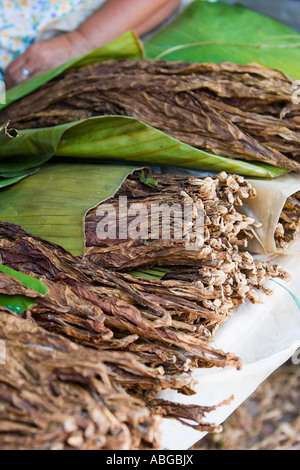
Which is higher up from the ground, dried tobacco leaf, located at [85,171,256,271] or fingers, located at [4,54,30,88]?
fingers, located at [4,54,30,88]

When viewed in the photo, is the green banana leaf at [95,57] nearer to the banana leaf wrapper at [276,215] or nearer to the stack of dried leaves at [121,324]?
the stack of dried leaves at [121,324]

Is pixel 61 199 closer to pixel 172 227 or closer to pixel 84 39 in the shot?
pixel 172 227

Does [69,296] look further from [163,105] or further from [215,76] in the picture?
[215,76]

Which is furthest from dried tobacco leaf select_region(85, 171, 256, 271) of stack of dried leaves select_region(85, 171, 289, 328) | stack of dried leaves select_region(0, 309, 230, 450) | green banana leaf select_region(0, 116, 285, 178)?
stack of dried leaves select_region(0, 309, 230, 450)

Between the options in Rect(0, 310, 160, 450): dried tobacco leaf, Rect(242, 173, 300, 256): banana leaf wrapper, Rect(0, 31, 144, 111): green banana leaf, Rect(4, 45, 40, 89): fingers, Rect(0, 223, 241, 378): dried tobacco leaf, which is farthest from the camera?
Rect(4, 45, 40, 89): fingers

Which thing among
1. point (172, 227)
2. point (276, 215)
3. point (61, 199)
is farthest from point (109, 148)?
point (276, 215)

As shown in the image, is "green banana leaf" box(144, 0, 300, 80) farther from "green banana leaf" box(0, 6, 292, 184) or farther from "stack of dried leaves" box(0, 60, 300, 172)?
"green banana leaf" box(0, 6, 292, 184)
